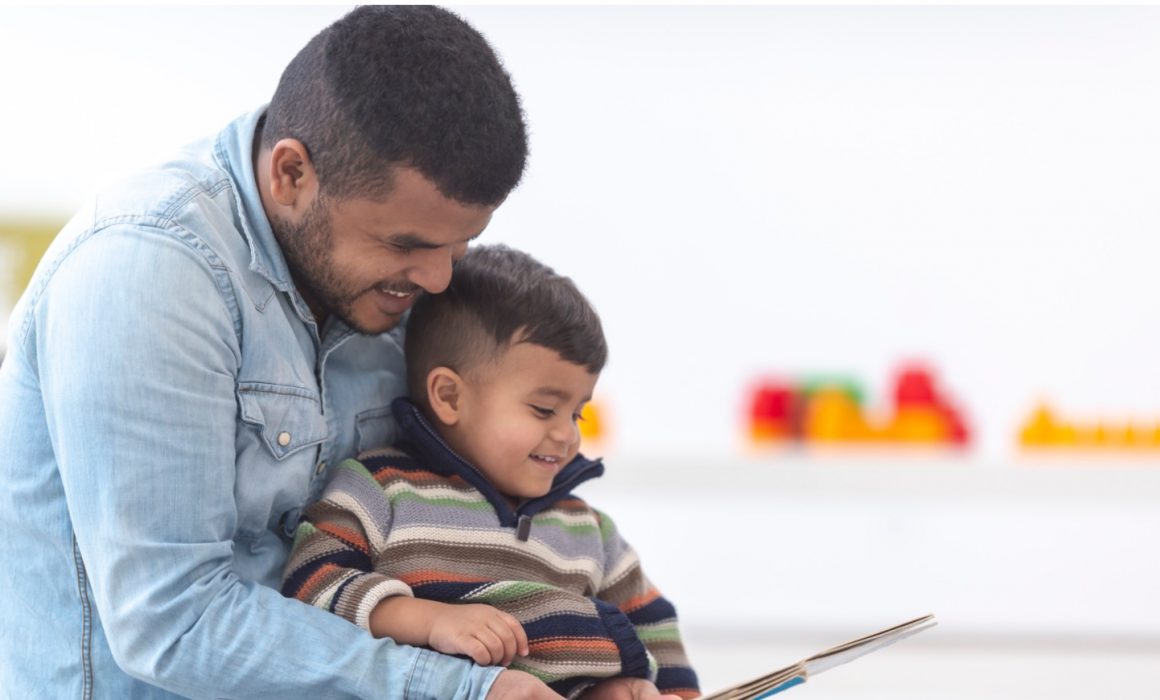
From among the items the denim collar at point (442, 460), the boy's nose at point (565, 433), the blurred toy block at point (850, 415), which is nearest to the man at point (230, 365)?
the denim collar at point (442, 460)

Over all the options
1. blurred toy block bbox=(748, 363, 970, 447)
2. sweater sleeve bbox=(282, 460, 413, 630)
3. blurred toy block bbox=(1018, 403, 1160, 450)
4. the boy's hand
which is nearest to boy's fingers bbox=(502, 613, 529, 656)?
the boy's hand

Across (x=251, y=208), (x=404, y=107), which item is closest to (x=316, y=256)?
(x=251, y=208)

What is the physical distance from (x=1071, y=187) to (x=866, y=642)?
123 inches

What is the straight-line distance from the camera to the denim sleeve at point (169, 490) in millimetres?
1230

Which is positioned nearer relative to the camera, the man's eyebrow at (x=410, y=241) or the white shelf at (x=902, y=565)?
the man's eyebrow at (x=410, y=241)

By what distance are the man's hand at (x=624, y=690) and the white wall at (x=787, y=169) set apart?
262 cm

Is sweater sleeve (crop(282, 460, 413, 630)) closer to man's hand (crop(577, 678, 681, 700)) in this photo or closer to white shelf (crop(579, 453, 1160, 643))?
man's hand (crop(577, 678, 681, 700))

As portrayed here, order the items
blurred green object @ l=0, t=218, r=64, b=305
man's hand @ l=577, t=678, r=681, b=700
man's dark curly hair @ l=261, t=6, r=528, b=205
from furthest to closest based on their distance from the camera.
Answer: blurred green object @ l=0, t=218, r=64, b=305, man's hand @ l=577, t=678, r=681, b=700, man's dark curly hair @ l=261, t=6, r=528, b=205

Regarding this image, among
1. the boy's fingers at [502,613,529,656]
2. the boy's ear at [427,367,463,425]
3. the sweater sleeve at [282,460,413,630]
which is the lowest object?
the boy's fingers at [502,613,529,656]

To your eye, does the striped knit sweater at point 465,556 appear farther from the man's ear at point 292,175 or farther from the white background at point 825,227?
the white background at point 825,227

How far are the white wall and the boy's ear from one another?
8.45 feet

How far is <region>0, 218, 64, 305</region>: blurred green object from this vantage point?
12.7ft

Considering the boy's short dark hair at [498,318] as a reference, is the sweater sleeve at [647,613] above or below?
below

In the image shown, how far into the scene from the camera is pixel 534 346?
1568mm
